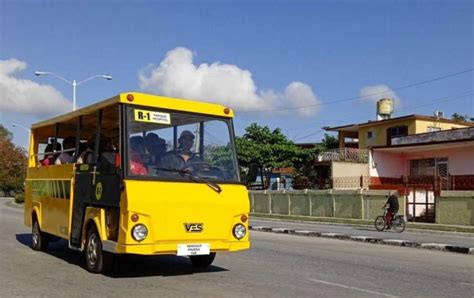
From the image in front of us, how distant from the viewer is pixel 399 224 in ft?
84.0

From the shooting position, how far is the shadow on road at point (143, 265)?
10211 millimetres

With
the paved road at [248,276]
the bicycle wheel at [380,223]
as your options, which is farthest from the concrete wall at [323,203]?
the paved road at [248,276]

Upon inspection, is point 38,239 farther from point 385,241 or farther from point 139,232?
point 385,241

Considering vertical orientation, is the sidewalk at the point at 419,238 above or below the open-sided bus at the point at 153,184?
below

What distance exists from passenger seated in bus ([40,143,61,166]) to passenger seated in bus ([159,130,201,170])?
13.0ft

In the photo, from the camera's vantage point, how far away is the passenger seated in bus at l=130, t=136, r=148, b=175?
9.41 m

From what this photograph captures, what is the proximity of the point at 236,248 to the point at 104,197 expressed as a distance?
2304 mm

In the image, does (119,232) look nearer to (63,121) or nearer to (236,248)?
(236,248)

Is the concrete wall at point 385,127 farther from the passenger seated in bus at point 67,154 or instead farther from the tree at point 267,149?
the passenger seated in bus at point 67,154

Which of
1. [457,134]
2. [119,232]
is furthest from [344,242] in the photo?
[457,134]

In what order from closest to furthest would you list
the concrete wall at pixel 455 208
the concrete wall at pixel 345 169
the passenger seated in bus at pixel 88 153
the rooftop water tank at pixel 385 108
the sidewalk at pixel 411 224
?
the passenger seated in bus at pixel 88 153 → the sidewalk at pixel 411 224 → the concrete wall at pixel 455 208 → the concrete wall at pixel 345 169 → the rooftop water tank at pixel 385 108

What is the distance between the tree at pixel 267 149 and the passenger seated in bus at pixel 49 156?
40.5 m

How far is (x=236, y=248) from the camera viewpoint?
999 cm

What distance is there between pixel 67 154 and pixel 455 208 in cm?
2158
